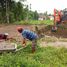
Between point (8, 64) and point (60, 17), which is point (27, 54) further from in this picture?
point (60, 17)

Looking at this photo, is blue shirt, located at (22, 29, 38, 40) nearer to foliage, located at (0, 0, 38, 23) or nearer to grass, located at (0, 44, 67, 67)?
grass, located at (0, 44, 67, 67)

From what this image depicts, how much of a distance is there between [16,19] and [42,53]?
3829 cm

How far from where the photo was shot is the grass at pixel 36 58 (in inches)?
395

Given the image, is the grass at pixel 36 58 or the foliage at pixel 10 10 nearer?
the grass at pixel 36 58

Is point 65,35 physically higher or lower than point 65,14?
lower

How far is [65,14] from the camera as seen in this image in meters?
24.9

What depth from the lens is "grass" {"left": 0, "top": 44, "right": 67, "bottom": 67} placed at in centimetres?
1003

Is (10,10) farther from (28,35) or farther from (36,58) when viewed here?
(36,58)

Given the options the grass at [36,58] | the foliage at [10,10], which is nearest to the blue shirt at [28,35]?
the grass at [36,58]

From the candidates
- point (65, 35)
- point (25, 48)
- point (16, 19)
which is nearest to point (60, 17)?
point (65, 35)

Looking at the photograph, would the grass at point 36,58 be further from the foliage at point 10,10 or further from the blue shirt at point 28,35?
the foliage at point 10,10

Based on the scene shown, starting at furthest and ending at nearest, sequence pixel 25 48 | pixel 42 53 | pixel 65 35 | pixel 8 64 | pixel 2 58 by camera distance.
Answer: pixel 65 35 < pixel 25 48 < pixel 42 53 < pixel 2 58 < pixel 8 64

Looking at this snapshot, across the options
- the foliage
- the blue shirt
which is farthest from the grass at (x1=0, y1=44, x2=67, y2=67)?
the foliage

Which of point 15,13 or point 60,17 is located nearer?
point 60,17
